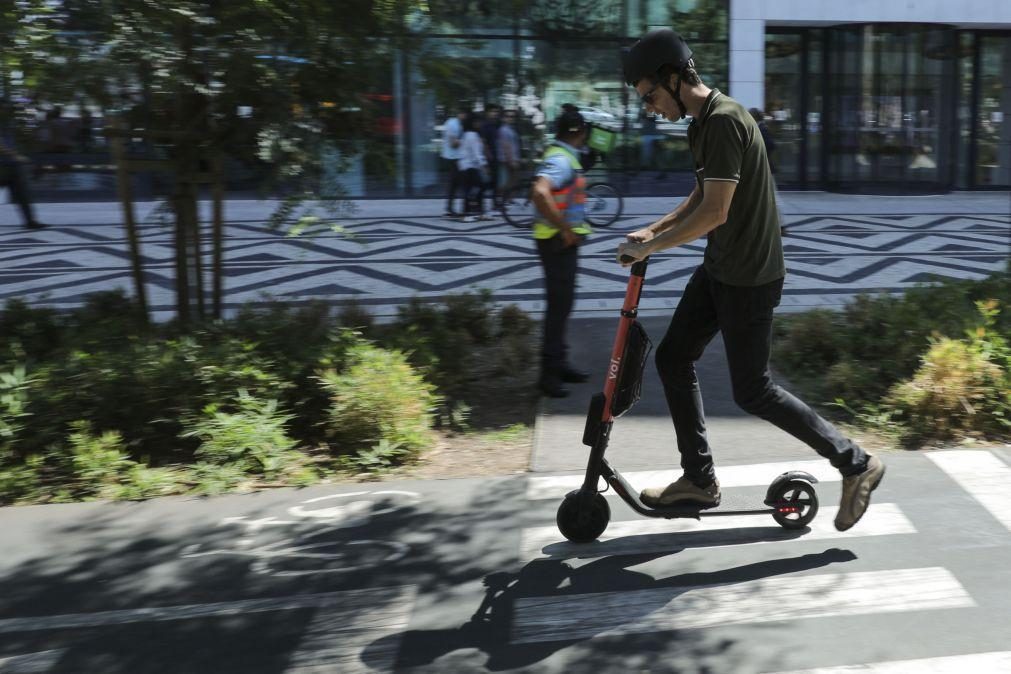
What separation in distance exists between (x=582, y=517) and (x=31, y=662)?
6.34 feet

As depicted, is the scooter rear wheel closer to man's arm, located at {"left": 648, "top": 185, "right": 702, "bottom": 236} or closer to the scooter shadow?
the scooter shadow

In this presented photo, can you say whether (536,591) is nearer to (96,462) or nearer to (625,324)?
(625,324)

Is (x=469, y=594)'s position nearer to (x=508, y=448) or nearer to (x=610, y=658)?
(x=610, y=658)

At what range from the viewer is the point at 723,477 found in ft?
15.8

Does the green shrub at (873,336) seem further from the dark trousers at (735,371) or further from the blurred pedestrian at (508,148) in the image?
the blurred pedestrian at (508,148)

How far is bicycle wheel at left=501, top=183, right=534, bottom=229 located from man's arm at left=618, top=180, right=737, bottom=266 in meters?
11.6

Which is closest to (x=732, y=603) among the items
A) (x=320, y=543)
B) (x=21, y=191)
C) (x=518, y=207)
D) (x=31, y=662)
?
(x=320, y=543)

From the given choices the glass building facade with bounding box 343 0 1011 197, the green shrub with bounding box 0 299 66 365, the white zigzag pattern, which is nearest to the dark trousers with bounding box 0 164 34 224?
the white zigzag pattern

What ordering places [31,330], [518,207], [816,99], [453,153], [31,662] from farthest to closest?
1. [816,99]
2. [518,207]
3. [453,153]
4. [31,330]
5. [31,662]


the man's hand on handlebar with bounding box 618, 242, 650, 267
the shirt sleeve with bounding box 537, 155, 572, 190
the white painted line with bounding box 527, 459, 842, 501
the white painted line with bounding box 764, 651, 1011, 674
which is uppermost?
the shirt sleeve with bounding box 537, 155, 572, 190

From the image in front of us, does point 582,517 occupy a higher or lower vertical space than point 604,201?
lower

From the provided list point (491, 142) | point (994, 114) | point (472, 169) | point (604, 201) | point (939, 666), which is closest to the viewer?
point (939, 666)

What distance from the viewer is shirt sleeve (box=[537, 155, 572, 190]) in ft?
20.0

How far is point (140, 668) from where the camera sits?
326 centimetres
